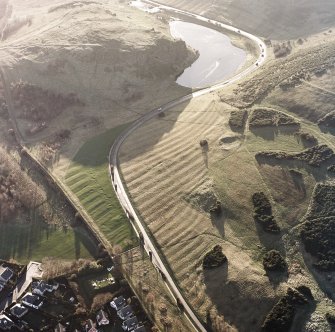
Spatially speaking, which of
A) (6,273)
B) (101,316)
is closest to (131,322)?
(101,316)

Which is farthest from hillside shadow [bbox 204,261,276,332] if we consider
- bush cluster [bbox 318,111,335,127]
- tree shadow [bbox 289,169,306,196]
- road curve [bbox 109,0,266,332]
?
bush cluster [bbox 318,111,335,127]

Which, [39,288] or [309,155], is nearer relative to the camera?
[39,288]

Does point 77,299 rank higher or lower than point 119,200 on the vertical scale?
lower

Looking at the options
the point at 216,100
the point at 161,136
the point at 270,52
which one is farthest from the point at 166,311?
the point at 270,52

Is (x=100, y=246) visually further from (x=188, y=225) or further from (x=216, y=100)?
(x=216, y=100)

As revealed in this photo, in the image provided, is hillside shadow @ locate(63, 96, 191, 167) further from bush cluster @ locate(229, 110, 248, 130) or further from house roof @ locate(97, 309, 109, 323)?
house roof @ locate(97, 309, 109, 323)

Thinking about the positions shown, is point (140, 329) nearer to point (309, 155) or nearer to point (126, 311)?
point (126, 311)
